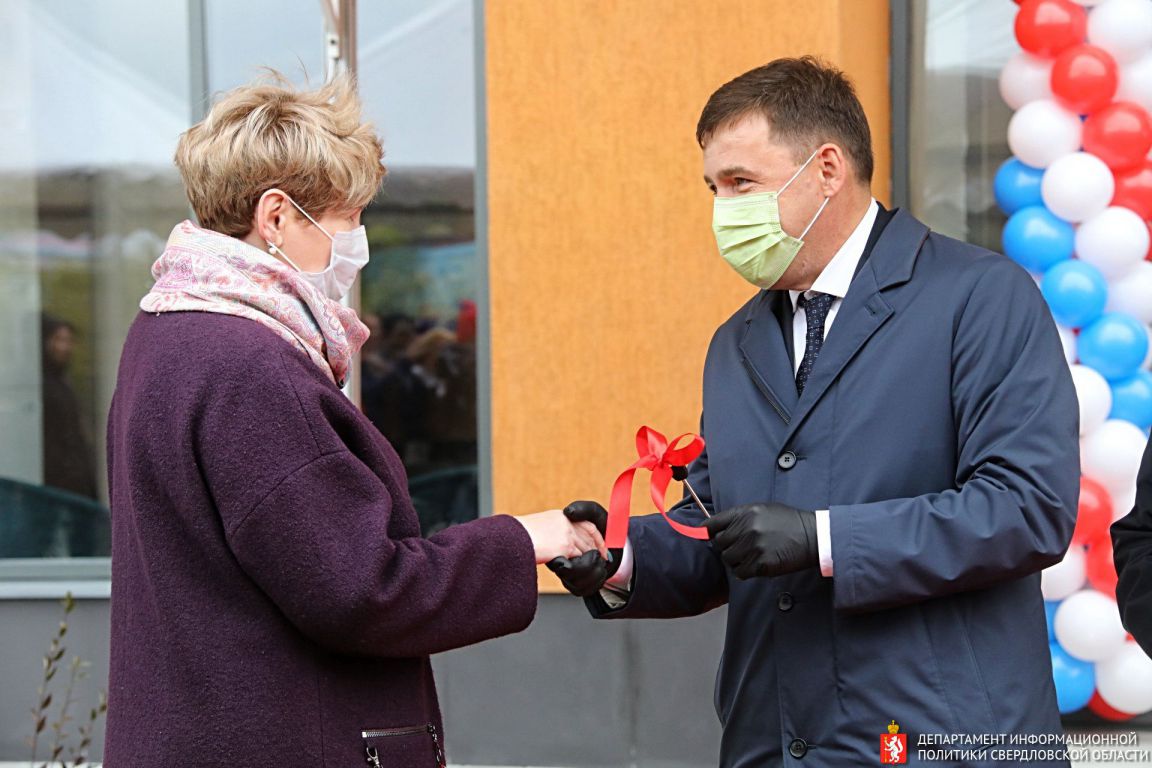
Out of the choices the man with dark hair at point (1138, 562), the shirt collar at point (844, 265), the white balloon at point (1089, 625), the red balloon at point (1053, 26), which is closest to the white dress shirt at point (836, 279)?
the shirt collar at point (844, 265)

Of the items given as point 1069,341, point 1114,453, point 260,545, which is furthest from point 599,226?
point 260,545

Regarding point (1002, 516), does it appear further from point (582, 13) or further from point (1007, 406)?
point (582, 13)

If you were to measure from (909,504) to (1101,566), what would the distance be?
7.56 feet

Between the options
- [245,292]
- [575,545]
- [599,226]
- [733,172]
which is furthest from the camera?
[599,226]

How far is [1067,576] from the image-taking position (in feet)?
13.1

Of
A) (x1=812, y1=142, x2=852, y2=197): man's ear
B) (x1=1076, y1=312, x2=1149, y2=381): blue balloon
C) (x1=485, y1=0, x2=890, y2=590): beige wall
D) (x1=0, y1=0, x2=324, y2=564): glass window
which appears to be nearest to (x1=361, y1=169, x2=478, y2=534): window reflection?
(x1=0, y1=0, x2=324, y2=564): glass window

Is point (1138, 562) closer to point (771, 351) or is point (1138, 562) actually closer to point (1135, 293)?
point (771, 351)

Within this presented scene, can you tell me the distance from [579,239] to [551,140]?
Answer: 1.20 ft

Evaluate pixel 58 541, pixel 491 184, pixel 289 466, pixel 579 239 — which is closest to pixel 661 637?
pixel 579 239

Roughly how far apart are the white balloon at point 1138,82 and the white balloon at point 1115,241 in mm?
348

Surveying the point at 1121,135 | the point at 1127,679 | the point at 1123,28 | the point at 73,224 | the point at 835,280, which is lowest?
the point at 1127,679

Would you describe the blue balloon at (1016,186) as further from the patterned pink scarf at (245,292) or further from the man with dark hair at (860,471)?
the patterned pink scarf at (245,292)

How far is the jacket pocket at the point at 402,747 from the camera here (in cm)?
187

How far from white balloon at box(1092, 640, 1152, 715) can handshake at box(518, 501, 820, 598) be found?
2501 millimetres
